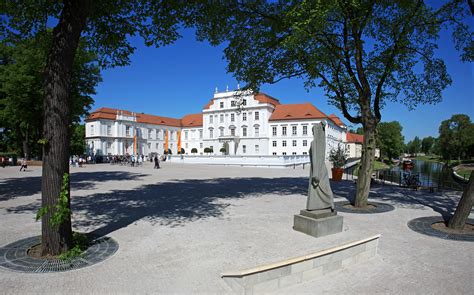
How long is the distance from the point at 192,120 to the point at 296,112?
114 feet

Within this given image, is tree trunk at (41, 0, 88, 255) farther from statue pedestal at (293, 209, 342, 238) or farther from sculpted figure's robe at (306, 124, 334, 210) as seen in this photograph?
sculpted figure's robe at (306, 124, 334, 210)

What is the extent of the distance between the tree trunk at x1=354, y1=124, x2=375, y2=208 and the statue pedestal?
10.8ft

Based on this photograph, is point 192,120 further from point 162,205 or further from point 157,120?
point 162,205

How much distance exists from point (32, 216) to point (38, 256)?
385 centimetres

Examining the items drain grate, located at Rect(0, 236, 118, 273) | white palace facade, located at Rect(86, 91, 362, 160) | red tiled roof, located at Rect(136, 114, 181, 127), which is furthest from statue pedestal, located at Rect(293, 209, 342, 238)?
red tiled roof, located at Rect(136, 114, 181, 127)

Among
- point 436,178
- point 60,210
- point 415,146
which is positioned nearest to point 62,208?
point 60,210

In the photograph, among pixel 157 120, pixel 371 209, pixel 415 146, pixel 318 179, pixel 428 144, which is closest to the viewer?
pixel 318 179

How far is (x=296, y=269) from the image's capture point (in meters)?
4.22

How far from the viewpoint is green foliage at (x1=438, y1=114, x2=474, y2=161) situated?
195ft

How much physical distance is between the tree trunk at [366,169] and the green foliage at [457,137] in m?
62.7

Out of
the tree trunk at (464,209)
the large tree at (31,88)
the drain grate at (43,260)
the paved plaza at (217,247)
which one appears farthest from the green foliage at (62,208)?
the large tree at (31,88)

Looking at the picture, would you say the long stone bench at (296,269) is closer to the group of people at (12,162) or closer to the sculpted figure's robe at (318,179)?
the sculpted figure's robe at (318,179)

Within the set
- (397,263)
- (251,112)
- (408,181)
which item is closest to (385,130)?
(251,112)

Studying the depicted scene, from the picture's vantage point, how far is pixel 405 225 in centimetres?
749
